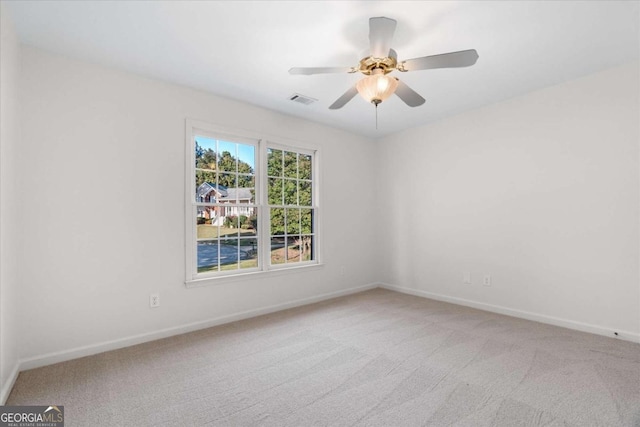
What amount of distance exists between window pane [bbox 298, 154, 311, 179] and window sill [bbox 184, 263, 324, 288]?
1267mm

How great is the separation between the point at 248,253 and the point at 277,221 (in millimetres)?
575

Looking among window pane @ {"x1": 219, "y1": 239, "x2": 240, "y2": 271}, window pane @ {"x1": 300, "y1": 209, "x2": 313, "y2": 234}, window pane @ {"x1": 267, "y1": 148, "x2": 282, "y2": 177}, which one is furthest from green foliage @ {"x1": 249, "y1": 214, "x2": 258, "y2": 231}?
window pane @ {"x1": 300, "y1": 209, "x2": 313, "y2": 234}

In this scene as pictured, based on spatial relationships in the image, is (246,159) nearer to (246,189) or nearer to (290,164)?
(246,189)

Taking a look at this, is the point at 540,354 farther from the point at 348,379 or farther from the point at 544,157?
the point at 544,157

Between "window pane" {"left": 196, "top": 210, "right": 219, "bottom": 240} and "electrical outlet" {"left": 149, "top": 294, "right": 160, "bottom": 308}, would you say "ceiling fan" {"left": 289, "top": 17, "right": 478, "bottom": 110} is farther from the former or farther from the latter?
"electrical outlet" {"left": 149, "top": 294, "right": 160, "bottom": 308}

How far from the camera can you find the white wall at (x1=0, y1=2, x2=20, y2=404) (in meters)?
1.87

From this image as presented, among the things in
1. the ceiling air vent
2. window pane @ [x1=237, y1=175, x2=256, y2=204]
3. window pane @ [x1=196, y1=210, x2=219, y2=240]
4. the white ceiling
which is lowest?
window pane @ [x1=196, y1=210, x2=219, y2=240]

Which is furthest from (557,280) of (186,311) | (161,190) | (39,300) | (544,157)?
(39,300)

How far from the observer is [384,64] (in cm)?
218

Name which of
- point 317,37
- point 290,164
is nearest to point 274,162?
point 290,164

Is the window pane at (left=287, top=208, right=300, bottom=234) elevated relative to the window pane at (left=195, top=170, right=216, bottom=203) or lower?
lower

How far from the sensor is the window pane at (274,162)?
385 centimetres

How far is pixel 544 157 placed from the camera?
324 centimetres

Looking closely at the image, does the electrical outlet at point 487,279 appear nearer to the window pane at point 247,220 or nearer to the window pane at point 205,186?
the window pane at point 247,220
